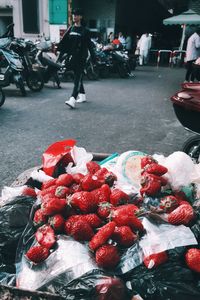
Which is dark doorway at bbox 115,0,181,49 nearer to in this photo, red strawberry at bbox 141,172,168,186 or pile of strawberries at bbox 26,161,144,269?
red strawberry at bbox 141,172,168,186

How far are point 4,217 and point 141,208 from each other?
0.76 meters

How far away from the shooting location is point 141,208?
5.68 feet

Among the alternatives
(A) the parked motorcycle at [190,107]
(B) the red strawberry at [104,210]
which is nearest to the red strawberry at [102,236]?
(B) the red strawberry at [104,210]

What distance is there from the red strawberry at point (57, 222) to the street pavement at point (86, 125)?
194 centimetres

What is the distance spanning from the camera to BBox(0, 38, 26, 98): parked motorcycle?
7633 millimetres

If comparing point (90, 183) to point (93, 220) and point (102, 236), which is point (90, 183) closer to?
point (93, 220)

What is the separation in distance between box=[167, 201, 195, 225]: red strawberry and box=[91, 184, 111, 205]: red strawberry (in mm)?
386

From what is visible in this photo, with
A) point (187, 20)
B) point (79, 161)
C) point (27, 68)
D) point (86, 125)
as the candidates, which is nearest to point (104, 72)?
point (27, 68)

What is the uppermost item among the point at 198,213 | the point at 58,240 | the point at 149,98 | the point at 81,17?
the point at 81,17

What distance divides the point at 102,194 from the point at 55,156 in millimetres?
640

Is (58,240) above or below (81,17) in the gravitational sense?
below

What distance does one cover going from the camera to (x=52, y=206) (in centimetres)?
162

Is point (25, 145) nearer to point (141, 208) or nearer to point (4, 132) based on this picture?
point (4, 132)

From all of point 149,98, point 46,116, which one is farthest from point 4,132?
point 149,98
